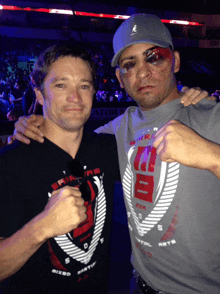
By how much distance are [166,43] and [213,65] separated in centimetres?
1642

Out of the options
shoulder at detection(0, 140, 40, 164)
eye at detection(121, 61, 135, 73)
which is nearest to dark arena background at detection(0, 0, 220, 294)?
eye at detection(121, 61, 135, 73)

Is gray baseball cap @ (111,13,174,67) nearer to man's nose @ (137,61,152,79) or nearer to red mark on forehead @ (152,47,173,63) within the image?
red mark on forehead @ (152,47,173,63)

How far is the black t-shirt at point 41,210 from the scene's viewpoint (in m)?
1.41

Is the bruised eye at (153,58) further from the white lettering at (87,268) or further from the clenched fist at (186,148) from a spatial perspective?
the white lettering at (87,268)

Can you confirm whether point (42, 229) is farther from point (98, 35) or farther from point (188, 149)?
point (98, 35)

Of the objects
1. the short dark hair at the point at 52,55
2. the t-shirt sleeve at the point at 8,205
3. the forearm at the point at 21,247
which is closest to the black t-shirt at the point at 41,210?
the t-shirt sleeve at the point at 8,205

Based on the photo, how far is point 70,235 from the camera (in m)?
1.48

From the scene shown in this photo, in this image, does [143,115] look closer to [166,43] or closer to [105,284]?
[166,43]

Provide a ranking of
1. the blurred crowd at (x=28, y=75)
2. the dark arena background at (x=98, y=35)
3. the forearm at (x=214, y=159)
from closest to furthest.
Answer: the forearm at (x=214, y=159)
the dark arena background at (x=98, y=35)
the blurred crowd at (x=28, y=75)

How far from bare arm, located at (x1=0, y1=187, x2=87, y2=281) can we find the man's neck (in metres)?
0.52

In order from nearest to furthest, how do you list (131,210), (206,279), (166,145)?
(166,145), (206,279), (131,210)

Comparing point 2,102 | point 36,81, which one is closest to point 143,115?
point 36,81

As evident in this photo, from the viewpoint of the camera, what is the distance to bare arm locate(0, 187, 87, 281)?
1.16 m

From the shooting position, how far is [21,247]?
1.17m
